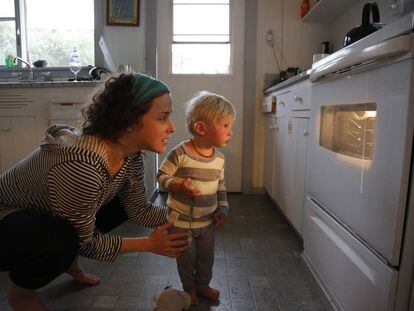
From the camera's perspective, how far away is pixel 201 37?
9.62ft

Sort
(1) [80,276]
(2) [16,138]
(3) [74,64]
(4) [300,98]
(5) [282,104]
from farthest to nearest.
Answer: (3) [74,64]
(2) [16,138]
(5) [282,104]
(4) [300,98]
(1) [80,276]

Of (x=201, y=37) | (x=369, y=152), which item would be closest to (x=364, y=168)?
(x=369, y=152)

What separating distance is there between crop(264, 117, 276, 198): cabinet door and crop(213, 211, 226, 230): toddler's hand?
4.24ft

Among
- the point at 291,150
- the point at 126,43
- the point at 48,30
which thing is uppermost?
the point at 48,30

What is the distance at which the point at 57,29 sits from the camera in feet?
10.0

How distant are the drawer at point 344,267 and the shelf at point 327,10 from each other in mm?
1697

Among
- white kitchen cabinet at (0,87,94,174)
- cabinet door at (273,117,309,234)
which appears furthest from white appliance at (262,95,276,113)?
white kitchen cabinet at (0,87,94,174)

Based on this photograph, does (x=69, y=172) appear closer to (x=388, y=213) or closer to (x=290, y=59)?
(x=388, y=213)

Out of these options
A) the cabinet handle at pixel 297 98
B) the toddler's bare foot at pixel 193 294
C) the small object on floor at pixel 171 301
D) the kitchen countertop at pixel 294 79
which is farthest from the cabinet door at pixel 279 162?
the small object on floor at pixel 171 301

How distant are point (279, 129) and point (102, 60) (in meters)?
1.77

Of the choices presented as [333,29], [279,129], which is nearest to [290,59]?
[333,29]

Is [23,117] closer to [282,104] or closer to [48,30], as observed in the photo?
[48,30]

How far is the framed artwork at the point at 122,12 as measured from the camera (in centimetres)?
282

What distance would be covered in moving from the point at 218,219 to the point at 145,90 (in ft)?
1.93
